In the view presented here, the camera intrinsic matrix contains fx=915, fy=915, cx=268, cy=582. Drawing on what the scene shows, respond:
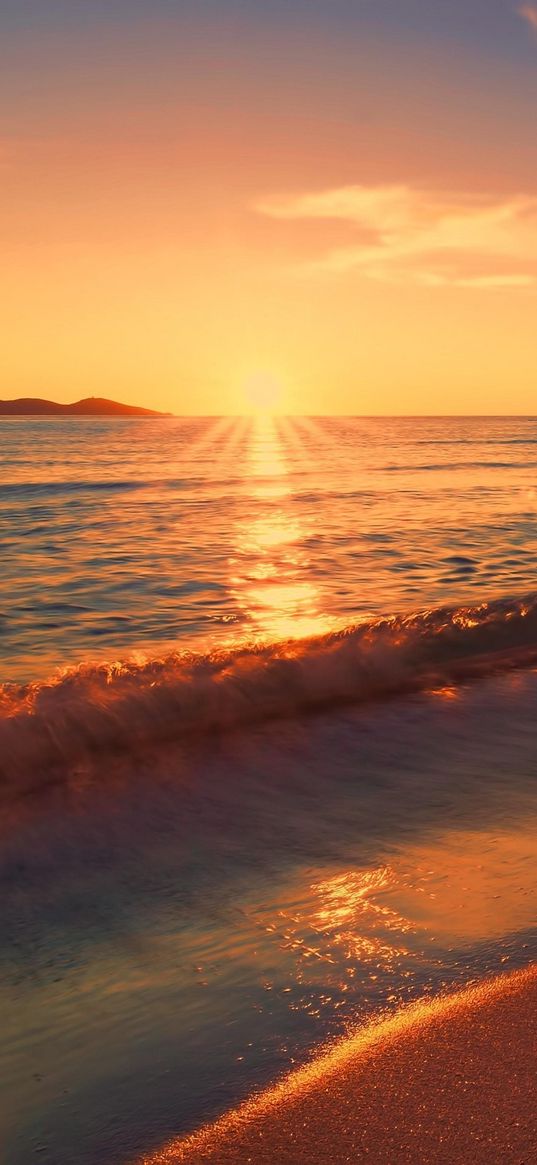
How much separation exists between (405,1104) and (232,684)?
16.6 ft

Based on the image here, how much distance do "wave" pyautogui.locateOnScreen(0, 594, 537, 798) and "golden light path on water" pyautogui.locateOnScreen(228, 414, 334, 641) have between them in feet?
Result: 3.31

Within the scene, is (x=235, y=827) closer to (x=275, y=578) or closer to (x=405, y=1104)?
(x=405, y=1104)

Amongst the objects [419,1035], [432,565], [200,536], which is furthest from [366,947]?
[200,536]

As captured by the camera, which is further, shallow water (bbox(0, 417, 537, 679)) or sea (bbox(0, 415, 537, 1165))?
shallow water (bbox(0, 417, 537, 679))

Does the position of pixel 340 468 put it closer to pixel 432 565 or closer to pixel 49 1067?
pixel 432 565

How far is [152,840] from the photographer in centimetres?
474

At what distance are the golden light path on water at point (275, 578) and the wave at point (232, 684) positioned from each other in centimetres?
101

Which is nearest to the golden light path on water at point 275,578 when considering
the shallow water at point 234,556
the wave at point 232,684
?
the shallow water at point 234,556

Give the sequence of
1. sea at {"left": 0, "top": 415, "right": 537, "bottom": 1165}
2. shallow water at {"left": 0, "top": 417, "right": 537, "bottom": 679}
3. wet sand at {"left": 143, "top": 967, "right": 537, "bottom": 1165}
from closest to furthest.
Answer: wet sand at {"left": 143, "top": 967, "right": 537, "bottom": 1165}
sea at {"left": 0, "top": 415, "right": 537, "bottom": 1165}
shallow water at {"left": 0, "top": 417, "right": 537, "bottom": 679}

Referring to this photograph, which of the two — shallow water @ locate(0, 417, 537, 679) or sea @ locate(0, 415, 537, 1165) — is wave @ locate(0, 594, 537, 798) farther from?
shallow water @ locate(0, 417, 537, 679)

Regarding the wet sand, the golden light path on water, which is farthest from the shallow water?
the wet sand

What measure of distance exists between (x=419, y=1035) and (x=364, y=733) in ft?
12.4

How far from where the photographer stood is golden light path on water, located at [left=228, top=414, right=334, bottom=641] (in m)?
10.3

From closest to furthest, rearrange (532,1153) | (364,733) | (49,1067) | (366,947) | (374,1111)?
(532,1153) → (374,1111) → (49,1067) → (366,947) → (364,733)
